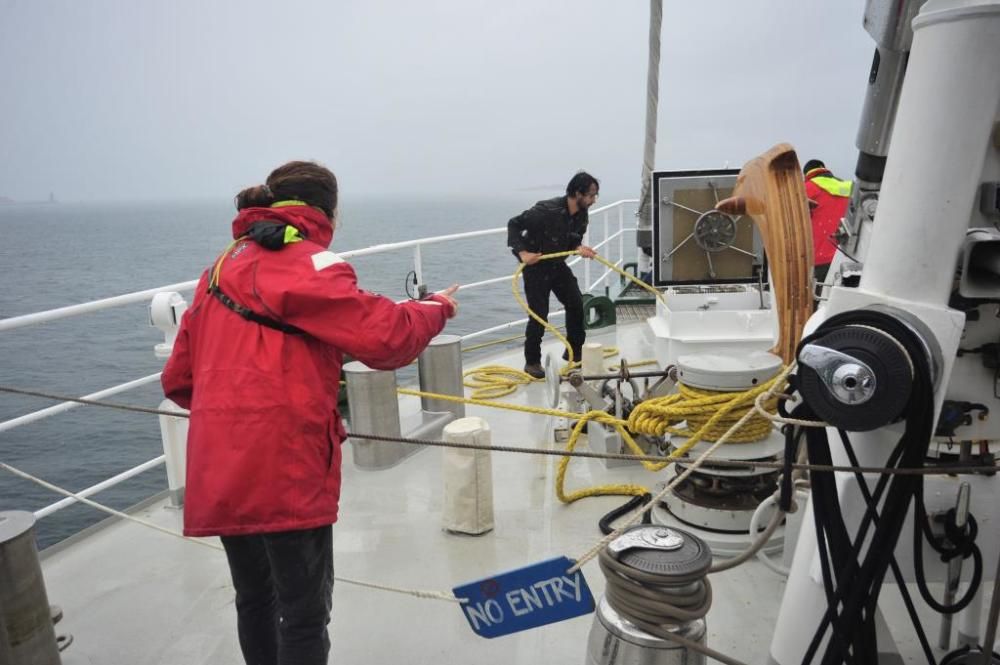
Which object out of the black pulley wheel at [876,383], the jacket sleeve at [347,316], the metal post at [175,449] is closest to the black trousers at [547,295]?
the metal post at [175,449]

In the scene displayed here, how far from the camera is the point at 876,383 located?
1.35m

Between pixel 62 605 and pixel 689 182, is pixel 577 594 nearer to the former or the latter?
pixel 62 605

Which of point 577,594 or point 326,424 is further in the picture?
point 326,424

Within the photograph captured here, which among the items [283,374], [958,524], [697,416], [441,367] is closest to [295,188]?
[283,374]

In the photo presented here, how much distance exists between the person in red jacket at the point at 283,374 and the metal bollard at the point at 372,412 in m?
2.00

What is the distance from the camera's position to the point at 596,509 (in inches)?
133

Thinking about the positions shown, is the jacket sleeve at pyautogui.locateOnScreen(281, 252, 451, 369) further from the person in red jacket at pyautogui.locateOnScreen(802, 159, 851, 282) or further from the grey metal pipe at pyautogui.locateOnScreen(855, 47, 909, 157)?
the person in red jacket at pyautogui.locateOnScreen(802, 159, 851, 282)

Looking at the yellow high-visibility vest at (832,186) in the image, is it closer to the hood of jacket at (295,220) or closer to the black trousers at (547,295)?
the black trousers at (547,295)

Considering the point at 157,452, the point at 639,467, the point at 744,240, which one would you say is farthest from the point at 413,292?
the point at 157,452

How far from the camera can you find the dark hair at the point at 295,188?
1807mm

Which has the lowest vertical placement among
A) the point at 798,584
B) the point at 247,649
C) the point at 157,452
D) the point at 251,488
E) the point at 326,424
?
the point at 157,452

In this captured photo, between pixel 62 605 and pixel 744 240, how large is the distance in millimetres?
4437

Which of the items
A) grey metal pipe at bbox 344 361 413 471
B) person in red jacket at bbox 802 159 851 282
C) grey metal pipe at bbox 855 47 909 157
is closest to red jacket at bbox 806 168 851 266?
person in red jacket at bbox 802 159 851 282

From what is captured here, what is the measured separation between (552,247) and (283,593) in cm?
391
